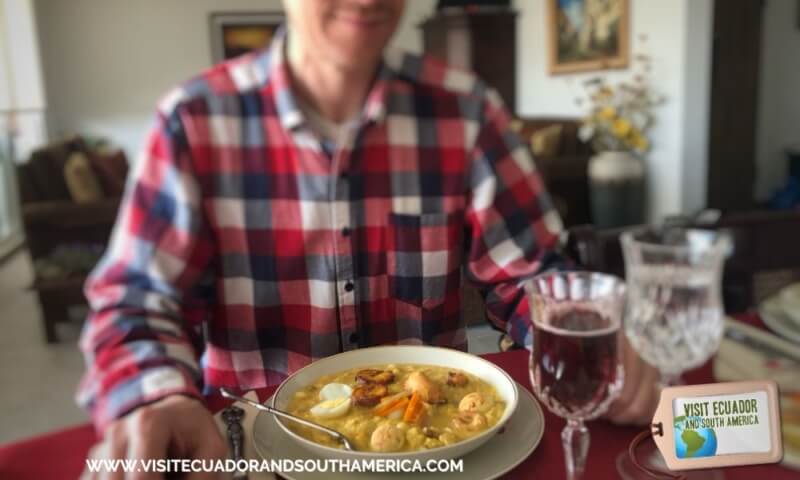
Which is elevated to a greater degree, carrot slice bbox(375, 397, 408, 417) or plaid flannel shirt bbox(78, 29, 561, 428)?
plaid flannel shirt bbox(78, 29, 561, 428)

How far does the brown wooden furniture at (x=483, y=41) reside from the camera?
5172 mm

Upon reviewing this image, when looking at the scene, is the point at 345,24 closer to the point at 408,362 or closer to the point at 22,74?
the point at 408,362

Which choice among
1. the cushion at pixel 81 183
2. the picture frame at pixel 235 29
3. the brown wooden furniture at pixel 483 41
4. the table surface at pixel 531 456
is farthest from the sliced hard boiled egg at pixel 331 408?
the picture frame at pixel 235 29

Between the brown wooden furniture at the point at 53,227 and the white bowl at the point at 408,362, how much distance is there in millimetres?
2513

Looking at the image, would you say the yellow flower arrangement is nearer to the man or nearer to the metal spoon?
the man

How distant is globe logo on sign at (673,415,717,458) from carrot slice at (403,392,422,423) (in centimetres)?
21

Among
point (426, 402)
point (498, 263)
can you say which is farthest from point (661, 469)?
point (498, 263)

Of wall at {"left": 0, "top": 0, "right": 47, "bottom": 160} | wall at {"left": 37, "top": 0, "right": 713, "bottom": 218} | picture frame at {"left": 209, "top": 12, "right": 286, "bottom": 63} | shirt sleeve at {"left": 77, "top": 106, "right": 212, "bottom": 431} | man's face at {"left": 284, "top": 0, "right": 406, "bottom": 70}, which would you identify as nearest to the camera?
shirt sleeve at {"left": 77, "top": 106, "right": 212, "bottom": 431}

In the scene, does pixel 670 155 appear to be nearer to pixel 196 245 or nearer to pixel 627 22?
pixel 627 22

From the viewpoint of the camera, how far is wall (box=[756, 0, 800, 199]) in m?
4.50

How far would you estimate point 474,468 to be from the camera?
0.52 meters

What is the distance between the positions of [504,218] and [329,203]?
0.76 ft

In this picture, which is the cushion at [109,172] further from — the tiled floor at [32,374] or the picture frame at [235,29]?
the picture frame at [235,29]

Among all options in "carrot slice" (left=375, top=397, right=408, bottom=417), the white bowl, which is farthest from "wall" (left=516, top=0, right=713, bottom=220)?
"carrot slice" (left=375, top=397, right=408, bottom=417)
